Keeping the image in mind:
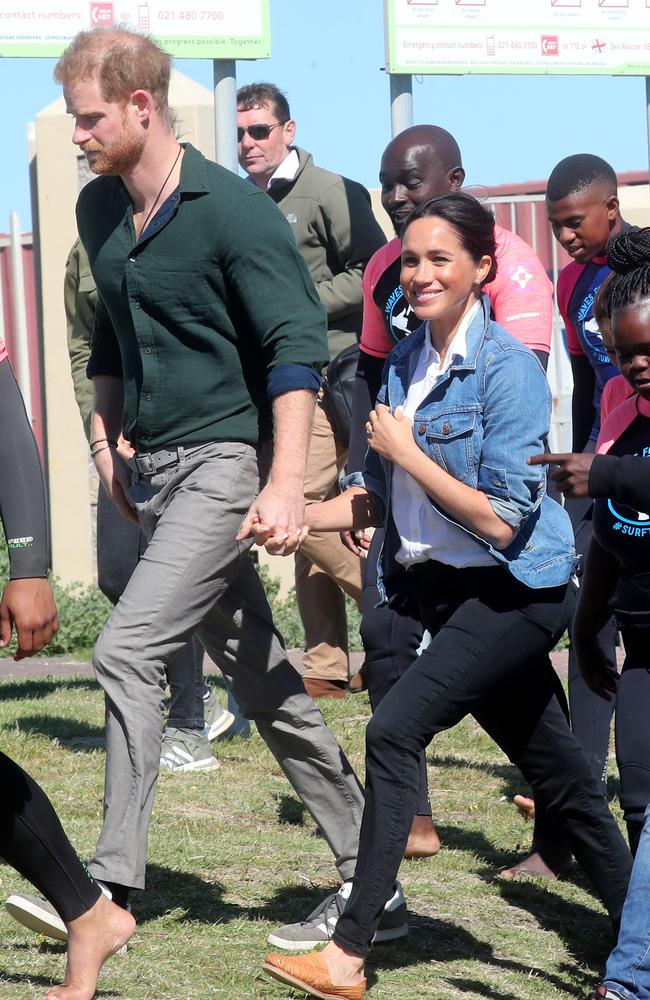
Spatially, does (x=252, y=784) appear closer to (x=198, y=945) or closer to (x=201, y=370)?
(x=198, y=945)

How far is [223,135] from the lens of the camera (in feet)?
26.0

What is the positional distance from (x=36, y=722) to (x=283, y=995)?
3.47m

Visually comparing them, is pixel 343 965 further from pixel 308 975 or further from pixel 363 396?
pixel 363 396

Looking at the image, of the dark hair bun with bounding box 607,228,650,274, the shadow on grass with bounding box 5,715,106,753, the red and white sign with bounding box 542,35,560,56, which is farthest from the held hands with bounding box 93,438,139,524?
the red and white sign with bounding box 542,35,560,56

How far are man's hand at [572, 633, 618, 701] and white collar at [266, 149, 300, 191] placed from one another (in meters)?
3.35

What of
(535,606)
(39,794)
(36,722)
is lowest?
(36,722)

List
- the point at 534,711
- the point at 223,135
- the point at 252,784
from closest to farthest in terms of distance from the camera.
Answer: the point at 534,711
the point at 252,784
the point at 223,135

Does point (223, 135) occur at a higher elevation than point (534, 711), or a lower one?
higher

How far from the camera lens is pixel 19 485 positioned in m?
3.36

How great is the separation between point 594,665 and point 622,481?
822 millimetres

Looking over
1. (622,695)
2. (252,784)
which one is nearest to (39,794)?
(622,695)

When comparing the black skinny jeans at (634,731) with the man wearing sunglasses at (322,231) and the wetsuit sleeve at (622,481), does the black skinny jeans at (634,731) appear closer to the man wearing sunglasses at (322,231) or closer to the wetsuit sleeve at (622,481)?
the wetsuit sleeve at (622,481)

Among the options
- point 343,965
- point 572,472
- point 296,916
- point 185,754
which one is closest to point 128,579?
point 185,754

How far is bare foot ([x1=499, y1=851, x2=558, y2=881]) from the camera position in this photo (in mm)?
4684
